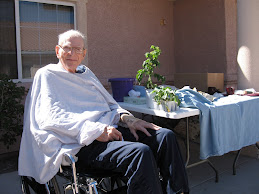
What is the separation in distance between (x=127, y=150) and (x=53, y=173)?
21.6 inches

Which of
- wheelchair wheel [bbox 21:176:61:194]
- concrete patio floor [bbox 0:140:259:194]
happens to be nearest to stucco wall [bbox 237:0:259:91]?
concrete patio floor [bbox 0:140:259:194]

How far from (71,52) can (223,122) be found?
167 cm

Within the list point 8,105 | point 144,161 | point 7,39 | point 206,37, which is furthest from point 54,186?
point 206,37

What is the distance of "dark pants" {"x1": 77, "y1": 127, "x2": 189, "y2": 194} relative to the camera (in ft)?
5.82

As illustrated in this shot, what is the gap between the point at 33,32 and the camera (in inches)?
163

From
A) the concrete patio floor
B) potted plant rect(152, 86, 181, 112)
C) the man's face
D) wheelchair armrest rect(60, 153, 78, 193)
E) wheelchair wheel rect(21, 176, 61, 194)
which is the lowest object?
the concrete patio floor

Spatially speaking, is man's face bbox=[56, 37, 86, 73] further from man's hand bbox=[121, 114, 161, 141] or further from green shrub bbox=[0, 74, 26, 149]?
green shrub bbox=[0, 74, 26, 149]

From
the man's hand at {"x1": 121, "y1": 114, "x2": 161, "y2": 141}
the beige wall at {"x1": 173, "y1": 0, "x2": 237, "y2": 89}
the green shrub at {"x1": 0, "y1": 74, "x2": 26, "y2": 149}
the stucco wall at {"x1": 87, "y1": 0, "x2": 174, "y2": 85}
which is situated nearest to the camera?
the man's hand at {"x1": 121, "y1": 114, "x2": 161, "y2": 141}

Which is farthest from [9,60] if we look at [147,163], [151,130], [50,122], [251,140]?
[251,140]

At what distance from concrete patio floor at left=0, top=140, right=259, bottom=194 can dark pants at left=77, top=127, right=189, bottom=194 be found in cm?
114

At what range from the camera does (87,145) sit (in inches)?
79.9

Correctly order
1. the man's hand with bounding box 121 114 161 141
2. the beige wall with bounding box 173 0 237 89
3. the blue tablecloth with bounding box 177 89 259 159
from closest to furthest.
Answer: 1. the man's hand with bounding box 121 114 161 141
2. the blue tablecloth with bounding box 177 89 259 159
3. the beige wall with bounding box 173 0 237 89

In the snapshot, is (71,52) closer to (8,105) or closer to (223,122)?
(8,105)

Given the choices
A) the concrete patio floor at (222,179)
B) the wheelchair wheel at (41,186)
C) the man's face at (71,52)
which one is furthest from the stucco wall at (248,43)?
the wheelchair wheel at (41,186)
